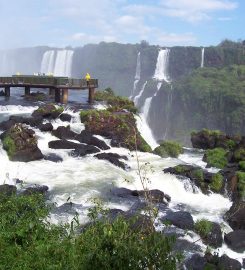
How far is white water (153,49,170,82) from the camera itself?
67.5m

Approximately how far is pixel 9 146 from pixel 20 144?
57cm

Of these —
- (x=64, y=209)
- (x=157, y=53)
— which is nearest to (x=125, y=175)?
(x=64, y=209)

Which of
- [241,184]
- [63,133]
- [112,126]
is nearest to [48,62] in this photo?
[112,126]

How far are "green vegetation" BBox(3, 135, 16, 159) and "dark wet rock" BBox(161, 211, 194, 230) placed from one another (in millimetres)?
9121

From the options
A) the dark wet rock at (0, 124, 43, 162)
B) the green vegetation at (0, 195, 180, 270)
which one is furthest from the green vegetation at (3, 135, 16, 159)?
the green vegetation at (0, 195, 180, 270)

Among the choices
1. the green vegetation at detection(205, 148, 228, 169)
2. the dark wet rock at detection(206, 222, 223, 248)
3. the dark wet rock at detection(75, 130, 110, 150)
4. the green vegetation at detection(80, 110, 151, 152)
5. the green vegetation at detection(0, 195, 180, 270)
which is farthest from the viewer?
the green vegetation at detection(80, 110, 151, 152)

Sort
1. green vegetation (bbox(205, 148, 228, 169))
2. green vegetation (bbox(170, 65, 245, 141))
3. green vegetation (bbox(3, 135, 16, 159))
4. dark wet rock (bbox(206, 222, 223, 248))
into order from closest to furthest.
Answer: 1. dark wet rock (bbox(206, 222, 223, 248))
2. green vegetation (bbox(3, 135, 16, 159))
3. green vegetation (bbox(205, 148, 228, 169))
4. green vegetation (bbox(170, 65, 245, 141))

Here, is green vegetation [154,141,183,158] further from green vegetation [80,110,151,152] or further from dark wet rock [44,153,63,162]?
dark wet rock [44,153,63,162]

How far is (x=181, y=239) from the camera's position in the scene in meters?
14.6

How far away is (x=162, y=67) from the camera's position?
68.4m

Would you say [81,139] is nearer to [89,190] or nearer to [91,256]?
[89,190]

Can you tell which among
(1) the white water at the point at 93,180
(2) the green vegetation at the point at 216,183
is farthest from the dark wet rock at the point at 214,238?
(2) the green vegetation at the point at 216,183

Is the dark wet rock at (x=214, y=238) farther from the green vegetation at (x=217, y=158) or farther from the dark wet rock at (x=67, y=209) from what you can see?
the green vegetation at (x=217, y=158)

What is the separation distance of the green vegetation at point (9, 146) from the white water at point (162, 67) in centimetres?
4740
